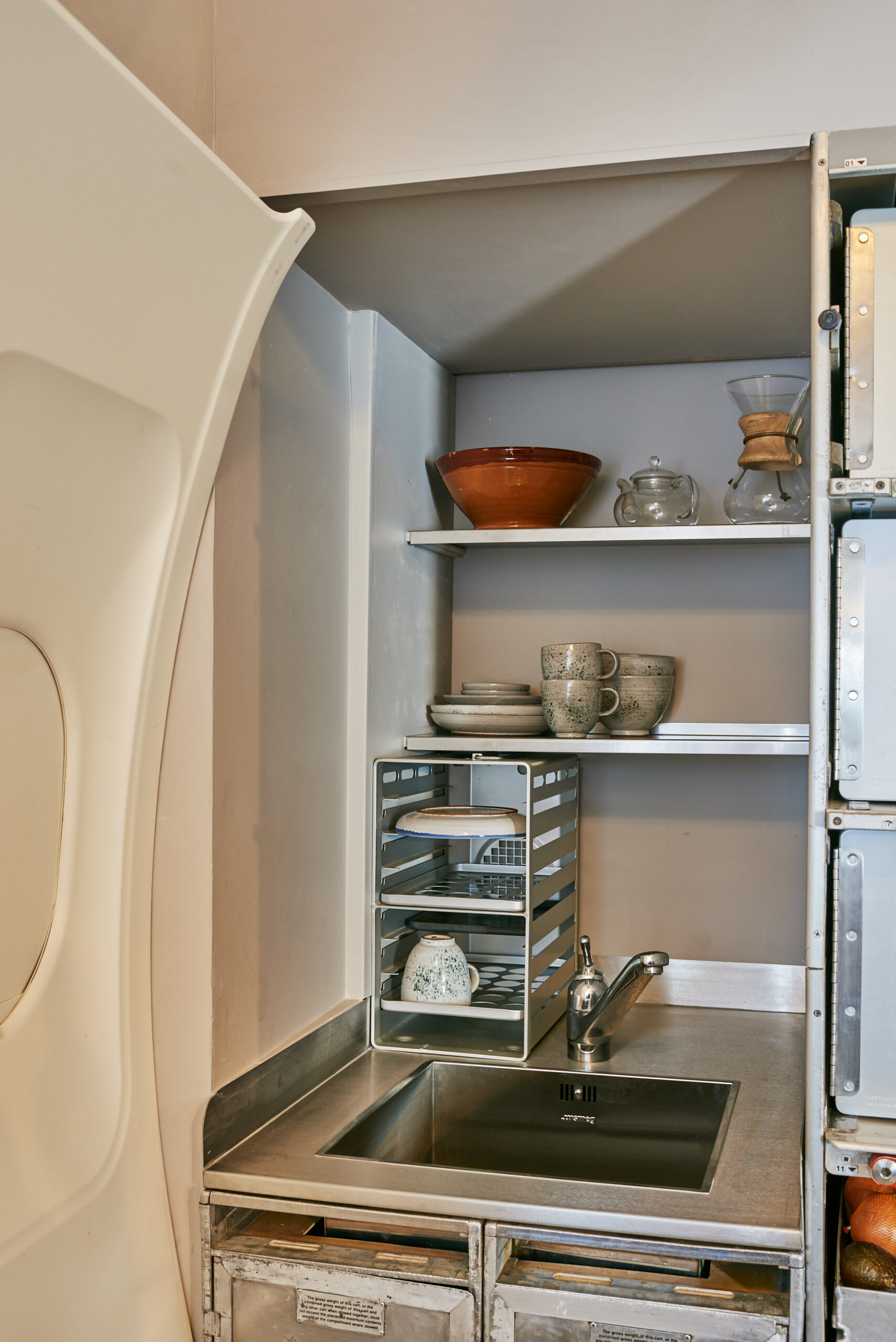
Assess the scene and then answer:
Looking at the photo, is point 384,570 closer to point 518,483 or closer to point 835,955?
point 518,483

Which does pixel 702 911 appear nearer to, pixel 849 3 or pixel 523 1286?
pixel 523 1286

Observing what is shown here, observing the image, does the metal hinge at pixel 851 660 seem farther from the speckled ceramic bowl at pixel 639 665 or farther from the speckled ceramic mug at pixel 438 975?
the speckled ceramic mug at pixel 438 975

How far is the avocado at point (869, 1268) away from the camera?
1.21 metres

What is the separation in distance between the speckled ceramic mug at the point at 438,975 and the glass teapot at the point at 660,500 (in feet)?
2.42

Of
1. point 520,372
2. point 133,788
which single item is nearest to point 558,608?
point 520,372

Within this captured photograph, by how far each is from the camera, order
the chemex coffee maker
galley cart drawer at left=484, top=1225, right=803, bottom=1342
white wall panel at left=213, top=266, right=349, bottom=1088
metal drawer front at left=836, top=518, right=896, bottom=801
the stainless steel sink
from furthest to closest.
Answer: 1. the chemex coffee maker
2. the stainless steel sink
3. white wall panel at left=213, top=266, right=349, bottom=1088
4. metal drawer front at left=836, top=518, right=896, bottom=801
5. galley cart drawer at left=484, top=1225, right=803, bottom=1342

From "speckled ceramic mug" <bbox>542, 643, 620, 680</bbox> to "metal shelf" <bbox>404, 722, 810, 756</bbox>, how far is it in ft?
0.33

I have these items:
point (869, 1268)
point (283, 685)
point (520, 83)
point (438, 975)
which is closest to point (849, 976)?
point (869, 1268)

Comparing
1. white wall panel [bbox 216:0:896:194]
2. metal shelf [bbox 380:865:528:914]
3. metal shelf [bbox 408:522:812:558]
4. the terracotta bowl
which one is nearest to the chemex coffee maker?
metal shelf [bbox 408:522:812:558]

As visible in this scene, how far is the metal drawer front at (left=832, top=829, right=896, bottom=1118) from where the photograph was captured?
1.25m

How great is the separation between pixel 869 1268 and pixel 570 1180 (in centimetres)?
33

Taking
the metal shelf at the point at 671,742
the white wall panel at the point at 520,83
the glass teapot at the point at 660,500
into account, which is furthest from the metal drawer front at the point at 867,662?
the glass teapot at the point at 660,500

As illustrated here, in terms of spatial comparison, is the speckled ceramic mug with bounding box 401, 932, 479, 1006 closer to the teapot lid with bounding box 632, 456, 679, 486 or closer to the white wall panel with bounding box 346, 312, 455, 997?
the white wall panel with bounding box 346, 312, 455, 997

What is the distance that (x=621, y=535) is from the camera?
5.82 feet
